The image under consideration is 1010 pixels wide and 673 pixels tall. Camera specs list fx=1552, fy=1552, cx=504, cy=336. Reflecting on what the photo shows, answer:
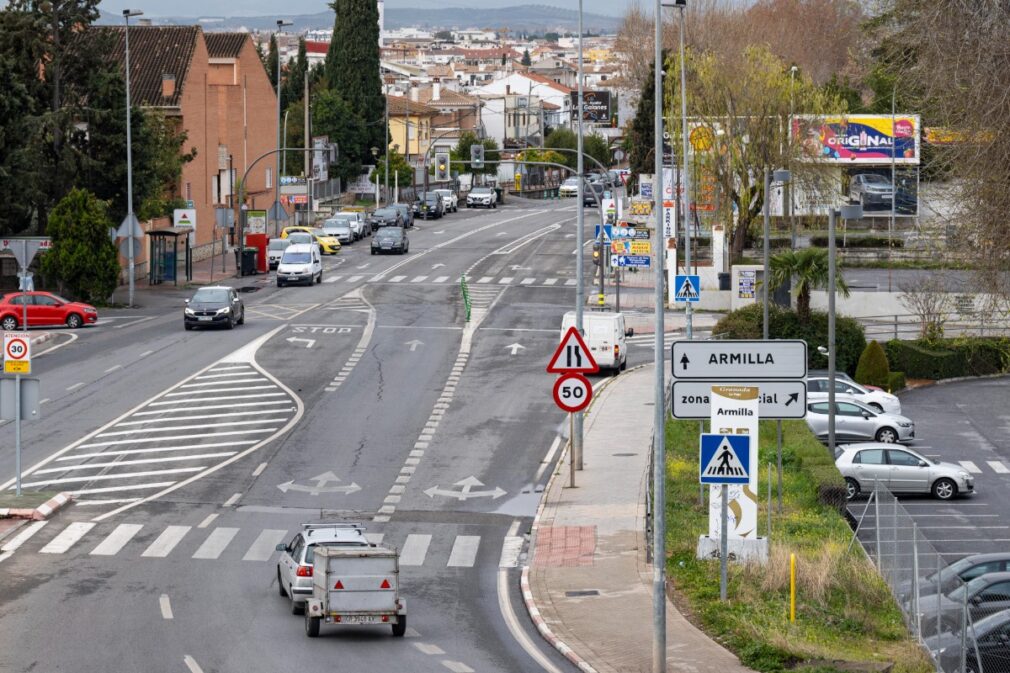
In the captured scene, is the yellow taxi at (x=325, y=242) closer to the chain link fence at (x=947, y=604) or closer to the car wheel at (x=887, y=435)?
the car wheel at (x=887, y=435)

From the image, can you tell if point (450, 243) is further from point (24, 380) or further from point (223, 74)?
point (24, 380)

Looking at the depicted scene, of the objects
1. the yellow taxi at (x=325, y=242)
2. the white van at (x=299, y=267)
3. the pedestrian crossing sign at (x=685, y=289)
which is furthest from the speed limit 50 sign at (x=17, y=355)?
the yellow taxi at (x=325, y=242)

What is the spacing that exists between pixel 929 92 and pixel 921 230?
26.8 ft

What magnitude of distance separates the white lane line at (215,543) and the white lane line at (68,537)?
2.28 meters

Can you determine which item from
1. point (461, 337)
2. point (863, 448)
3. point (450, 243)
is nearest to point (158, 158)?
point (450, 243)

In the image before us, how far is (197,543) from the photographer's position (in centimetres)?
2773

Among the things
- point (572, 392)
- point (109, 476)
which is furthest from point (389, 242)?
point (572, 392)

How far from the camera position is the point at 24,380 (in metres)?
30.7

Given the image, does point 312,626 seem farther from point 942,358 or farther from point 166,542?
point 942,358

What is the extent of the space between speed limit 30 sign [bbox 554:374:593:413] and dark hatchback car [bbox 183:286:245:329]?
83.7 feet

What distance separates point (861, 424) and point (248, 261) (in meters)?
40.4

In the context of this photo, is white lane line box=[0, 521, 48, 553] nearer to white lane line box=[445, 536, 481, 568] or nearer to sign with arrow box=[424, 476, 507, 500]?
white lane line box=[445, 536, 481, 568]

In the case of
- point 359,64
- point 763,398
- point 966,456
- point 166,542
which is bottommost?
point 966,456

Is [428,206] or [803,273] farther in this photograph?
[428,206]
